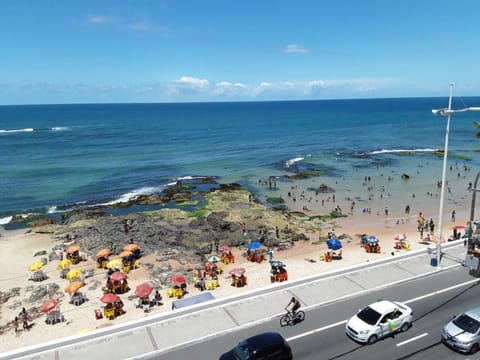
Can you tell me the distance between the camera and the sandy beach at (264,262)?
22.2m

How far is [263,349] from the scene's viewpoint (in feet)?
43.6

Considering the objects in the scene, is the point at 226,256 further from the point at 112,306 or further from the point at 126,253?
the point at 112,306

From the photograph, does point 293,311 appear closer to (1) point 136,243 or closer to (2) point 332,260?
(2) point 332,260

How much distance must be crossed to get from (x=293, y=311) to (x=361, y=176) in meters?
46.7

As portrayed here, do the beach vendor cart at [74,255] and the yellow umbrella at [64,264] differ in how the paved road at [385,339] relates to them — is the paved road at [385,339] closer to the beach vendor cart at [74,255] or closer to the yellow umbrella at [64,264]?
the yellow umbrella at [64,264]

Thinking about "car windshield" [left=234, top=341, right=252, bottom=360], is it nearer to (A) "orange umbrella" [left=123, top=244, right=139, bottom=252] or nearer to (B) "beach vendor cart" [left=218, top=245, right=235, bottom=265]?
(B) "beach vendor cart" [left=218, top=245, right=235, bottom=265]

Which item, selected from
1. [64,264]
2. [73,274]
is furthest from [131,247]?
[73,274]

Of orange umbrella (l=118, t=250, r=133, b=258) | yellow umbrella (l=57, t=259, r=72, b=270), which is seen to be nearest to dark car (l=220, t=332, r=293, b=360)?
orange umbrella (l=118, t=250, r=133, b=258)

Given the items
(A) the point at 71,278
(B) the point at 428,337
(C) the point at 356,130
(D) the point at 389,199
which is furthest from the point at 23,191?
(C) the point at 356,130

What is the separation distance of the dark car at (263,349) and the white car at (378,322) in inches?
111

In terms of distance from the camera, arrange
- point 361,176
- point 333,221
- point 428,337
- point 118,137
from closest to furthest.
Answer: point 428,337
point 333,221
point 361,176
point 118,137

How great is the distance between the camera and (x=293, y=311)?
1633 cm

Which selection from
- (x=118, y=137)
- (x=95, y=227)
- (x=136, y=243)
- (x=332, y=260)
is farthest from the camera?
(x=118, y=137)

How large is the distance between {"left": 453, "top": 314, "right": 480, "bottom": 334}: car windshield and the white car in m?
1.71
